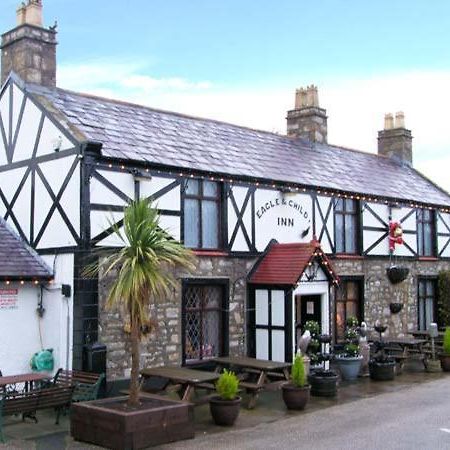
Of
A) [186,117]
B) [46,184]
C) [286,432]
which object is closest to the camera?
[286,432]

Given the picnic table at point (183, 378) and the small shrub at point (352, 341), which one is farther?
the small shrub at point (352, 341)

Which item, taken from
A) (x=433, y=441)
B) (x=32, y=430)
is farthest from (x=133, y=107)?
(x=433, y=441)

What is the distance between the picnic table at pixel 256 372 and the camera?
11406mm

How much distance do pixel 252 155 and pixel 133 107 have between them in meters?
3.01

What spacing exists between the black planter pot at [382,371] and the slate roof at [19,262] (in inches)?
276

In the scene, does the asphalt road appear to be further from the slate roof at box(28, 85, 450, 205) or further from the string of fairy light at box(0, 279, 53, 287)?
the slate roof at box(28, 85, 450, 205)

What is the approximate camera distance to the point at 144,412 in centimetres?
873

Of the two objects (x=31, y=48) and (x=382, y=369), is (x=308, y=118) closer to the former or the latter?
(x=382, y=369)

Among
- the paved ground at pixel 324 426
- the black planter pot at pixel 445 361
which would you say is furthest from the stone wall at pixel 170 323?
the black planter pot at pixel 445 361

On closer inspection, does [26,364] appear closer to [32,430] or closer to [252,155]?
[32,430]

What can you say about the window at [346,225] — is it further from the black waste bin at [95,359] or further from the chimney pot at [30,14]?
the chimney pot at [30,14]

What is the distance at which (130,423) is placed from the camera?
Answer: 855 cm

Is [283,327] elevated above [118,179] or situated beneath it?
situated beneath

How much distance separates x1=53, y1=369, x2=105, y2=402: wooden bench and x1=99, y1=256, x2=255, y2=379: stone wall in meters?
0.68
